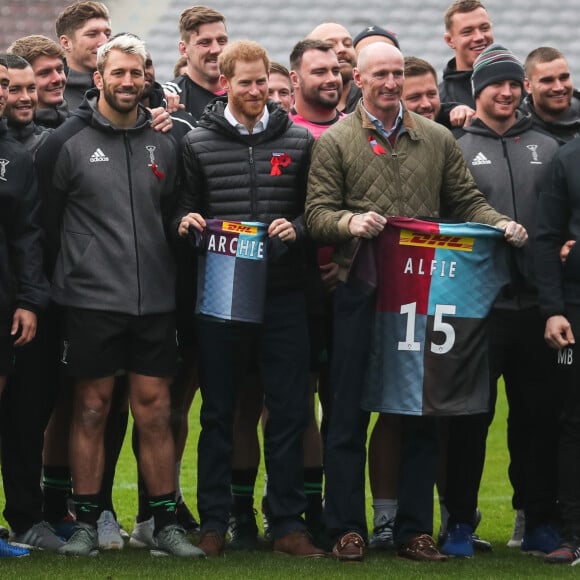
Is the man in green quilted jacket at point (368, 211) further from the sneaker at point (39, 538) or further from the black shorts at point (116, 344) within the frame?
the sneaker at point (39, 538)

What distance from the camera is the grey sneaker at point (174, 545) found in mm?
6012

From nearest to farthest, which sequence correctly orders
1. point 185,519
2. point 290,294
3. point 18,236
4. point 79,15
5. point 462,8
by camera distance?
point 18,236
point 290,294
point 185,519
point 79,15
point 462,8

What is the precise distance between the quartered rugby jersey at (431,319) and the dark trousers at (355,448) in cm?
9

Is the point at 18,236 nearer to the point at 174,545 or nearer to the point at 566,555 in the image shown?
the point at 174,545

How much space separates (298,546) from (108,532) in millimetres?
922

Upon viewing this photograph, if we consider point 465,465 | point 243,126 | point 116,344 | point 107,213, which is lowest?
point 465,465

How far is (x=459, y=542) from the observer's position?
630 centimetres

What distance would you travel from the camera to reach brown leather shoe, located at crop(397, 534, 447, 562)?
600 centimetres

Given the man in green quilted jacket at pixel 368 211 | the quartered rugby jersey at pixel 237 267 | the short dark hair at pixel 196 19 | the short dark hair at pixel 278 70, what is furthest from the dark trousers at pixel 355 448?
the short dark hair at pixel 196 19

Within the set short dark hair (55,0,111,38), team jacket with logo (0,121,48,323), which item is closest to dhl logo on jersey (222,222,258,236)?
team jacket with logo (0,121,48,323)

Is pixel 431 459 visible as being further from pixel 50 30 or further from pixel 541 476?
pixel 50 30

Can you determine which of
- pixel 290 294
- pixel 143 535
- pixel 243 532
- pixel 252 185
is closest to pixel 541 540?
pixel 243 532

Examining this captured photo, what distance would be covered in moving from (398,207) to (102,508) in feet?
6.39

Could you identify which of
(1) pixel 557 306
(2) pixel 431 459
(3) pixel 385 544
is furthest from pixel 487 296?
(3) pixel 385 544
